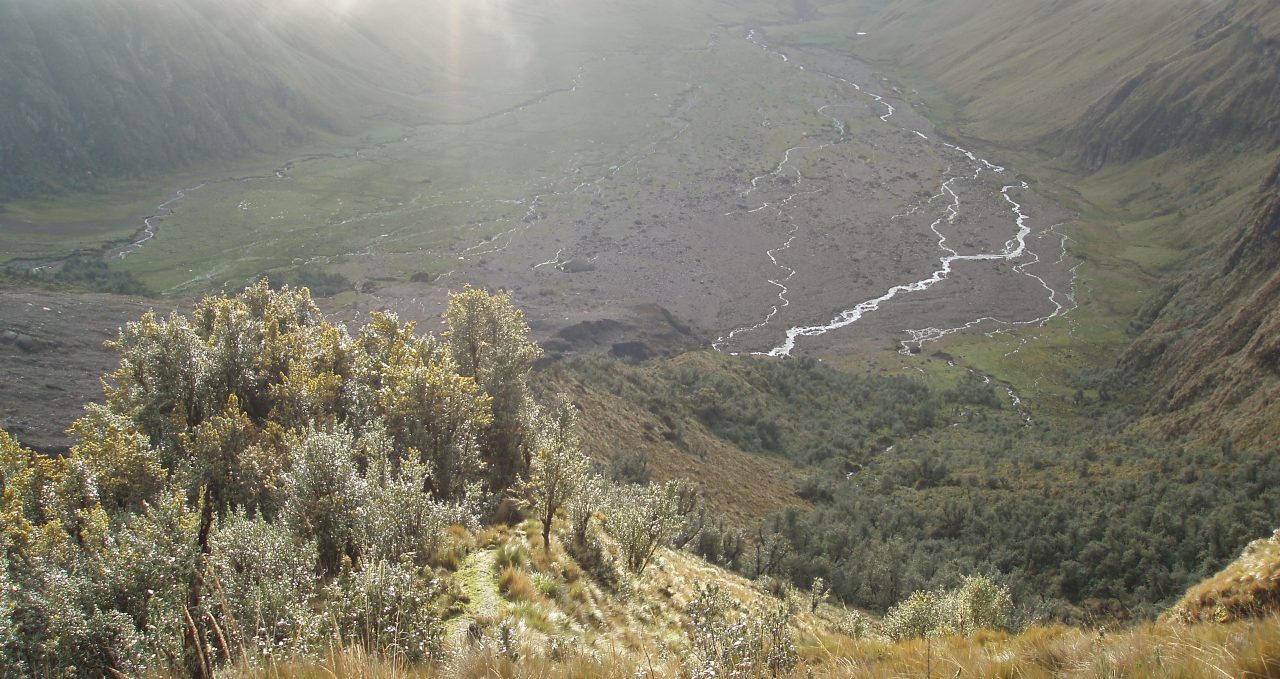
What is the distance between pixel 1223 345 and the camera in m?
41.4

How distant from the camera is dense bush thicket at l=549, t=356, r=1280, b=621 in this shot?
25703 mm

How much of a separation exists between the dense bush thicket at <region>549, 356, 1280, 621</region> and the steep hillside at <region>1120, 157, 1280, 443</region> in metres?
2.71

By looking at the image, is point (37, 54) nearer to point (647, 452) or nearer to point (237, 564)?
point (647, 452)

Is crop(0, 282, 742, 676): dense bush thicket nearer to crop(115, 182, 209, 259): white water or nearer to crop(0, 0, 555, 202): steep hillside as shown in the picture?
crop(115, 182, 209, 259): white water

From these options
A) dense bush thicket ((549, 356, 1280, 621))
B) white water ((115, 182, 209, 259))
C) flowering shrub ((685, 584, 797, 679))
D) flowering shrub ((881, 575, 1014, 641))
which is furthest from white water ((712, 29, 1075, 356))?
white water ((115, 182, 209, 259))

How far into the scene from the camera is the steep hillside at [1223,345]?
3425 centimetres

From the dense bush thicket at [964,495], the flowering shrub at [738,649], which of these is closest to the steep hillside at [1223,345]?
the dense bush thicket at [964,495]

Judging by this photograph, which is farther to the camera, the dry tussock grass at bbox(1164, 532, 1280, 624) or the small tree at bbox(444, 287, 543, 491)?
the small tree at bbox(444, 287, 543, 491)

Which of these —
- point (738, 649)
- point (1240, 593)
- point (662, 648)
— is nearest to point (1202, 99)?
point (1240, 593)

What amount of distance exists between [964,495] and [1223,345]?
21.1 metres

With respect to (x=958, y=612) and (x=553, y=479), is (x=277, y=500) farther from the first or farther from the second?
(x=958, y=612)

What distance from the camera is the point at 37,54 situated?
91.2 metres

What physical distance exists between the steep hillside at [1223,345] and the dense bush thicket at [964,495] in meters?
2.71

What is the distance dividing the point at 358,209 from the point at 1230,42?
112802 millimetres
